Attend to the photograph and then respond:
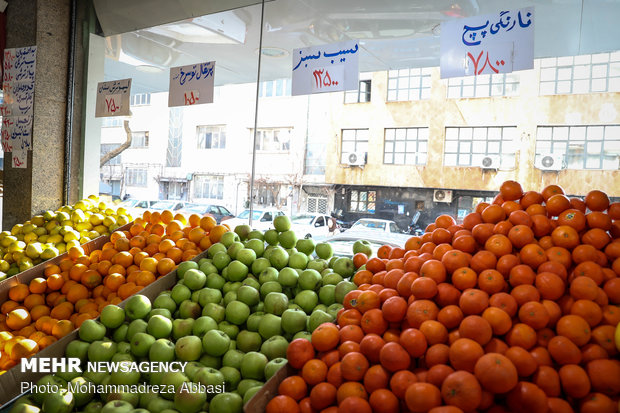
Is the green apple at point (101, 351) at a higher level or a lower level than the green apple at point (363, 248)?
lower

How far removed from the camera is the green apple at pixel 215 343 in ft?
5.57

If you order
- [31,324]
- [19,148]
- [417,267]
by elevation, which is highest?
[19,148]

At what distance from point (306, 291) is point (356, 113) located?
2354mm

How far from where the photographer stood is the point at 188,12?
10.5 ft

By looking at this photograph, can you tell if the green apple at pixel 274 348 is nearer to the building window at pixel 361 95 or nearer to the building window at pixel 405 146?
the building window at pixel 405 146

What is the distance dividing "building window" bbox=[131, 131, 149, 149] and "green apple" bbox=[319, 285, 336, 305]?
330 cm

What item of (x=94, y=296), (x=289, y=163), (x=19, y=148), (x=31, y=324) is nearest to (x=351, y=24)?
(x=289, y=163)

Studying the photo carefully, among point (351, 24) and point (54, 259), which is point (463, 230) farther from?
point (54, 259)

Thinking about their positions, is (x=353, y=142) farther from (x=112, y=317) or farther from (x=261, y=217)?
(x=112, y=317)

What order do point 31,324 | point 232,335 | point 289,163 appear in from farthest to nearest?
point 289,163 → point 31,324 → point 232,335

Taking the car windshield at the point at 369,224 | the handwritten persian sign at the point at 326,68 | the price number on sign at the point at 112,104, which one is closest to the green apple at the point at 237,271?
the handwritten persian sign at the point at 326,68

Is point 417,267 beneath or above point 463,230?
beneath

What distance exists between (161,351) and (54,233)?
187 cm

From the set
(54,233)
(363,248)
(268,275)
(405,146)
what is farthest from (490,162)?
(54,233)
